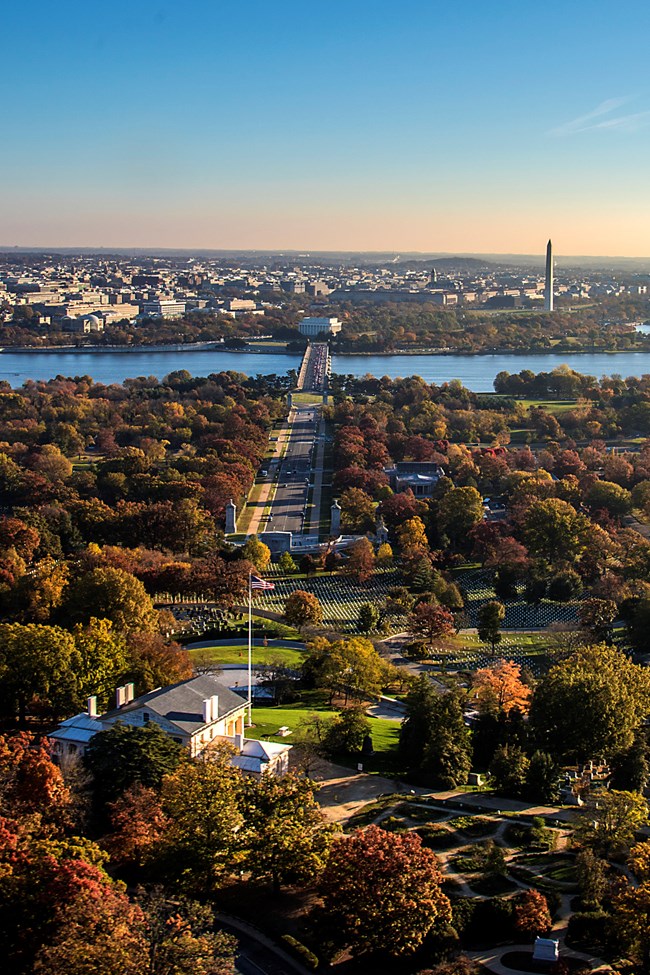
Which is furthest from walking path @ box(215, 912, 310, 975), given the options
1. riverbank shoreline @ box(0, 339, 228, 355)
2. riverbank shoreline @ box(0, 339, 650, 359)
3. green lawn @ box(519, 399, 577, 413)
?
riverbank shoreline @ box(0, 339, 228, 355)

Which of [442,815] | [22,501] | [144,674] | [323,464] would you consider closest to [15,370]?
[323,464]

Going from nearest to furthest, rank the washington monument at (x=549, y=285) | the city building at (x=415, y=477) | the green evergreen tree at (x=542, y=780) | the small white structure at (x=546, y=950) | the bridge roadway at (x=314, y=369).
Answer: the small white structure at (x=546, y=950)
the green evergreen tree at (x=542, y=780)
the city building at (x=415, y=477)
the bridge roadway at (x=314, y=369)
the washington monument at (x=549, y=285)

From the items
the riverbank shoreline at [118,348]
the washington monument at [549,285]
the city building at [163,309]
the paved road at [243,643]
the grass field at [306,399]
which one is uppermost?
the washington monument at [549,285]

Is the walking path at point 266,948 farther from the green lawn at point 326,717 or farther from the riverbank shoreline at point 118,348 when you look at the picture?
the riverbank shoreline at point 118,348

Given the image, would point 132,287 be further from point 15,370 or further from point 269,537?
point 269,537

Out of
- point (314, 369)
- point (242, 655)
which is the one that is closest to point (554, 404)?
point (314, 369)

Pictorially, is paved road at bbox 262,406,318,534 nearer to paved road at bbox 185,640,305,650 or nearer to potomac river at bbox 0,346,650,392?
paved road at bbox 185,640,305,650

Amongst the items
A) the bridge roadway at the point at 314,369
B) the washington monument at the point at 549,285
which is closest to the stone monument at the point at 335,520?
the bridge roadway at the point at 314,369
